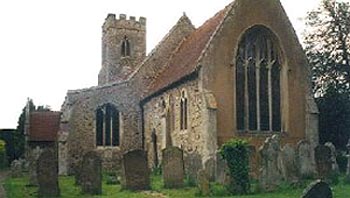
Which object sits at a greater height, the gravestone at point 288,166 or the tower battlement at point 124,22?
the tower battlement at point 124,22

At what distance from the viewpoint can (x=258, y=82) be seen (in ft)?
92.4

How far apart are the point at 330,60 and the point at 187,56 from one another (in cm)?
1156

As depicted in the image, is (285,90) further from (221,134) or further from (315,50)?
(315,50)

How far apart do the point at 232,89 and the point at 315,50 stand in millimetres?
13952

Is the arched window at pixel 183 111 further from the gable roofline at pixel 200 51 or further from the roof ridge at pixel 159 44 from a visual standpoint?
the roof ridge at pixel 159 44

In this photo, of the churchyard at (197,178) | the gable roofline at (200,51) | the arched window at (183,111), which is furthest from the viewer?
the arched window at (183,111)

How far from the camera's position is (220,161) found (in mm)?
22203

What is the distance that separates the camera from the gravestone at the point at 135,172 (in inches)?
803

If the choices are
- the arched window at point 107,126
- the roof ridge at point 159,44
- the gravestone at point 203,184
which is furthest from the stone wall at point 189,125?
the gravestone at point 203,184

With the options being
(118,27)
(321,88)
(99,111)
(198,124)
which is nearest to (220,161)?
(198,124)

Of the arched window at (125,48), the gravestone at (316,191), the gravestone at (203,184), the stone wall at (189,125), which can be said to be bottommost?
the gravestone at (203,184)

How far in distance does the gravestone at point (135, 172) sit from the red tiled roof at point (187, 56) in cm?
786

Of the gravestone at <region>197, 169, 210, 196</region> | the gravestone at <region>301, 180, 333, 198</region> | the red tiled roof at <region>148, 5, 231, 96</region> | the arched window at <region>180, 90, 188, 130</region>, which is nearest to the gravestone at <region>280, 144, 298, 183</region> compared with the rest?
the gravestone at <region>197, 169, 210, 196</region>

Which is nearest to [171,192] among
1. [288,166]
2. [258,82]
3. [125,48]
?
[288,166]
